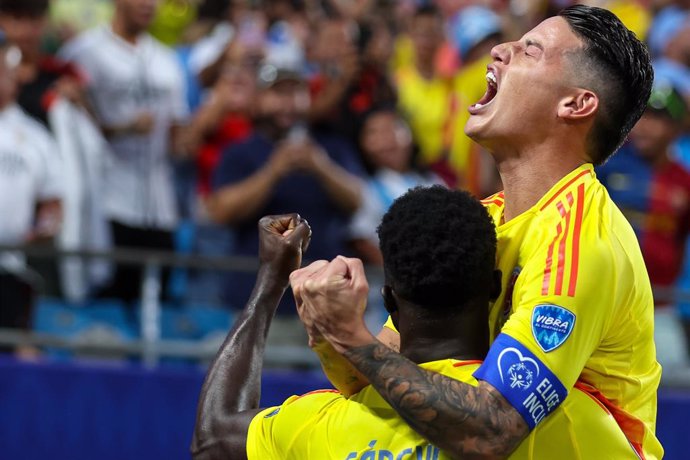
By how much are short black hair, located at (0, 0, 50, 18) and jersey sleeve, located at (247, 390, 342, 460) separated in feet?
16.9

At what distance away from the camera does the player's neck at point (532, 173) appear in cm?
338

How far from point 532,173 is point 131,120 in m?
4.86

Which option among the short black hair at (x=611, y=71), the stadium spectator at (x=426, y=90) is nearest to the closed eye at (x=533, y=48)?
the short black hair at (x=611, y=71)

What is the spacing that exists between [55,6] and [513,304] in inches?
357

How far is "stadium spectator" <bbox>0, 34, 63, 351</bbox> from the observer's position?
7281 millimetres

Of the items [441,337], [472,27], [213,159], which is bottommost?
[213,159]

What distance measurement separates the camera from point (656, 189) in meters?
8.04

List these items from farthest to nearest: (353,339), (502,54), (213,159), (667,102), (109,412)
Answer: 1. (213,159)
2. (667,102)
3. (109,412)
4. (502,54)
5. (353,339)

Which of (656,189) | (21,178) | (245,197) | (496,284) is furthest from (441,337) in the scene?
(656,189)

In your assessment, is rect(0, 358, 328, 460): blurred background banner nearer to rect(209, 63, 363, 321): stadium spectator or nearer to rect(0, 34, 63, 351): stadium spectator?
rect(0, 34, 63, 351): stadium spectator

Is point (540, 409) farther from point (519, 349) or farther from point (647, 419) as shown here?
point (647, 419)

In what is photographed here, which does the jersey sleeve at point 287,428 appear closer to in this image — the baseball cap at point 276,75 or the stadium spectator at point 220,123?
the baseball cap at point 276,75

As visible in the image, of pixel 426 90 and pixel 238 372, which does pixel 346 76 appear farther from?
pixel 238 372

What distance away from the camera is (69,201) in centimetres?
762
